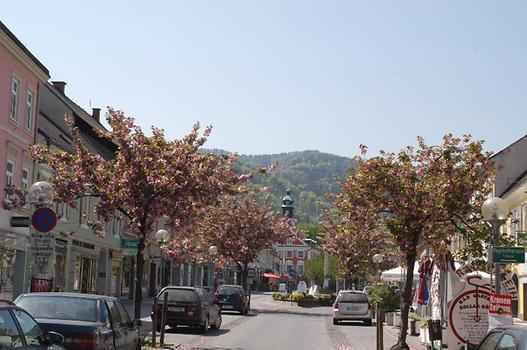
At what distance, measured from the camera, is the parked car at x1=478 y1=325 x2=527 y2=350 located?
8.56 m

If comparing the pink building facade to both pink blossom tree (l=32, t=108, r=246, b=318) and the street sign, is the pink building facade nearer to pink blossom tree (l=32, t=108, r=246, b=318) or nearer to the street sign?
pink blossom tree (l=32, t=108, r=246, b=318)

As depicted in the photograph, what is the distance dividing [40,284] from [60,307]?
3.32 meters

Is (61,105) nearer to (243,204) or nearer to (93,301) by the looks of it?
(243,204)

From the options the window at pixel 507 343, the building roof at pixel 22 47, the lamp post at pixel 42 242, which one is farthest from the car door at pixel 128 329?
the building roof at pixel 22 47

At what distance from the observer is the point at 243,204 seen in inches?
2176

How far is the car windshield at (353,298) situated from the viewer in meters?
36.8

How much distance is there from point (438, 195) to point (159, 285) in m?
47.5

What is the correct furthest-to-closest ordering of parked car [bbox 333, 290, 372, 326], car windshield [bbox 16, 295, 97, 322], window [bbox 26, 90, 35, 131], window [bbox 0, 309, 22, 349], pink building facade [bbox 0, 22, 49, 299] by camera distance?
parked car [bbox 333, 290, 372, 326] → window [bbox 26, 90, 35, 131] → pink building facade [bbox 0, 22, 49, 299] → car windshield [bbox 16, 295, 97, 322] → window [bbox 0, 309, 22, 349]

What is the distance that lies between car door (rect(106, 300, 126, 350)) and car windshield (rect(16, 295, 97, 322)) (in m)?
0.52

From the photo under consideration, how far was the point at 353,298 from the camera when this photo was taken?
36875mm

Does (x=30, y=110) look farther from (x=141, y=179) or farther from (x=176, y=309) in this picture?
(x=141, y=179)

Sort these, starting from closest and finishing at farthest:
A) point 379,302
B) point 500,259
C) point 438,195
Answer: point 500,259 < point 438,195 < point 379,302

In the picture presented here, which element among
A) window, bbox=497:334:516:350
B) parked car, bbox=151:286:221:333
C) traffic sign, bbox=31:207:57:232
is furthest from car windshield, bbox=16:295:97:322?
parked car, bbox=151:286:221:333

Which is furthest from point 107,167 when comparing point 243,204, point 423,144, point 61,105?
point 243,204
